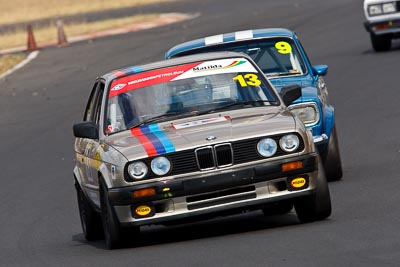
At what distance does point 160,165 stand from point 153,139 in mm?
299

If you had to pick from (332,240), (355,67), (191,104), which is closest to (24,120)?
(355,67)

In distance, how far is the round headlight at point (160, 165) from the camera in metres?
8.66

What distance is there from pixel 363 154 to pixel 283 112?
4.34 m

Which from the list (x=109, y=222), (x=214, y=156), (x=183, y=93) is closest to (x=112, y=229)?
(x=109, y=222)

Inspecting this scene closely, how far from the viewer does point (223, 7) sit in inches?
2012

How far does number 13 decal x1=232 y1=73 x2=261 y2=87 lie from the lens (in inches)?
384

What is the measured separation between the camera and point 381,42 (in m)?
24.9

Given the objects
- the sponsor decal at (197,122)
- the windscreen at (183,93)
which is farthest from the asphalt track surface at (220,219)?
the windscreen at (183,93)

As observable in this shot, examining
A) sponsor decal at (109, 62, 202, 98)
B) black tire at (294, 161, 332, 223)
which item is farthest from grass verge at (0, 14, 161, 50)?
black tire at (294, 161, 332, 223)

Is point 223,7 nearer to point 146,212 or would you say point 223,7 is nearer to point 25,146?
point 25,146

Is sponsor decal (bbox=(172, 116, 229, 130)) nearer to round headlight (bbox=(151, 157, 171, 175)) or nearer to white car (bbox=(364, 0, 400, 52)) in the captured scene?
round headlight (bbox=(151, 157, 171, 175))

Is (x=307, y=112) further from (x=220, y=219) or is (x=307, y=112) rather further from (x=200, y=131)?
(x=200, y=131)

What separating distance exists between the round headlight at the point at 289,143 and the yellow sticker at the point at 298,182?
0.68ft

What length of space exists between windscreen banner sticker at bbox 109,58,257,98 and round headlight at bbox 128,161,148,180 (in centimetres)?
120
